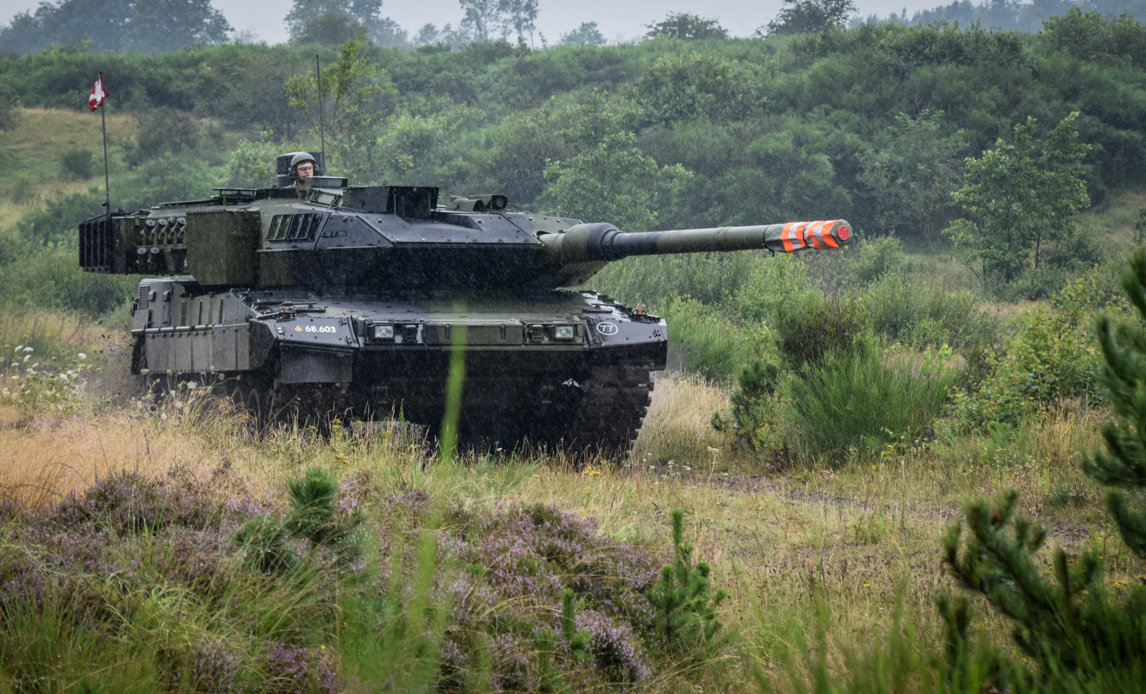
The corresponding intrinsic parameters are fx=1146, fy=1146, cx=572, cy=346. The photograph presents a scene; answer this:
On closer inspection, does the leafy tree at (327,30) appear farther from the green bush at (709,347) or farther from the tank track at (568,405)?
the tank track at (568,405)

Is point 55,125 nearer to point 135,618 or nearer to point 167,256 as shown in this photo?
point 167,256

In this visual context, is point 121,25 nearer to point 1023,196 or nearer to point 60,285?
point 60,285

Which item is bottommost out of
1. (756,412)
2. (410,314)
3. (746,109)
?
(756,412)

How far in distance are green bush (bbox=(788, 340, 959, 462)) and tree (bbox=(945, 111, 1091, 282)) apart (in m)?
14.0

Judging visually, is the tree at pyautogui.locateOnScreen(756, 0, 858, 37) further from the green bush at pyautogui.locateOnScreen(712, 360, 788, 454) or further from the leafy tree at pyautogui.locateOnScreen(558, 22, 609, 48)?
the green bush at pyautogui.locateOnScreen(712, 360, 788, 454)

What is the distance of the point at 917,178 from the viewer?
32406 millimetres

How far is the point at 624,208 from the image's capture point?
89.7 feet

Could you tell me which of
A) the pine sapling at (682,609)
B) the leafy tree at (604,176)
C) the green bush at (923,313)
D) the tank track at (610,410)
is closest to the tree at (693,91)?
the leafy tree at (604,176)

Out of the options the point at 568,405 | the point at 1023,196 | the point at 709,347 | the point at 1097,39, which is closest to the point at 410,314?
the point at 568,405

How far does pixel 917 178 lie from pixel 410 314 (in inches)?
1044

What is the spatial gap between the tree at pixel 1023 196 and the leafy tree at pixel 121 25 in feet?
158

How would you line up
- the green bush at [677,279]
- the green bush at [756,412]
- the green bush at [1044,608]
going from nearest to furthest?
the green bush at [1044,608] < the green bush at [756,412] < the green bush at [677,279]

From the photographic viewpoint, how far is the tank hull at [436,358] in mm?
8195

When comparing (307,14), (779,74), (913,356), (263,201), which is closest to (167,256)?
(263,201)
